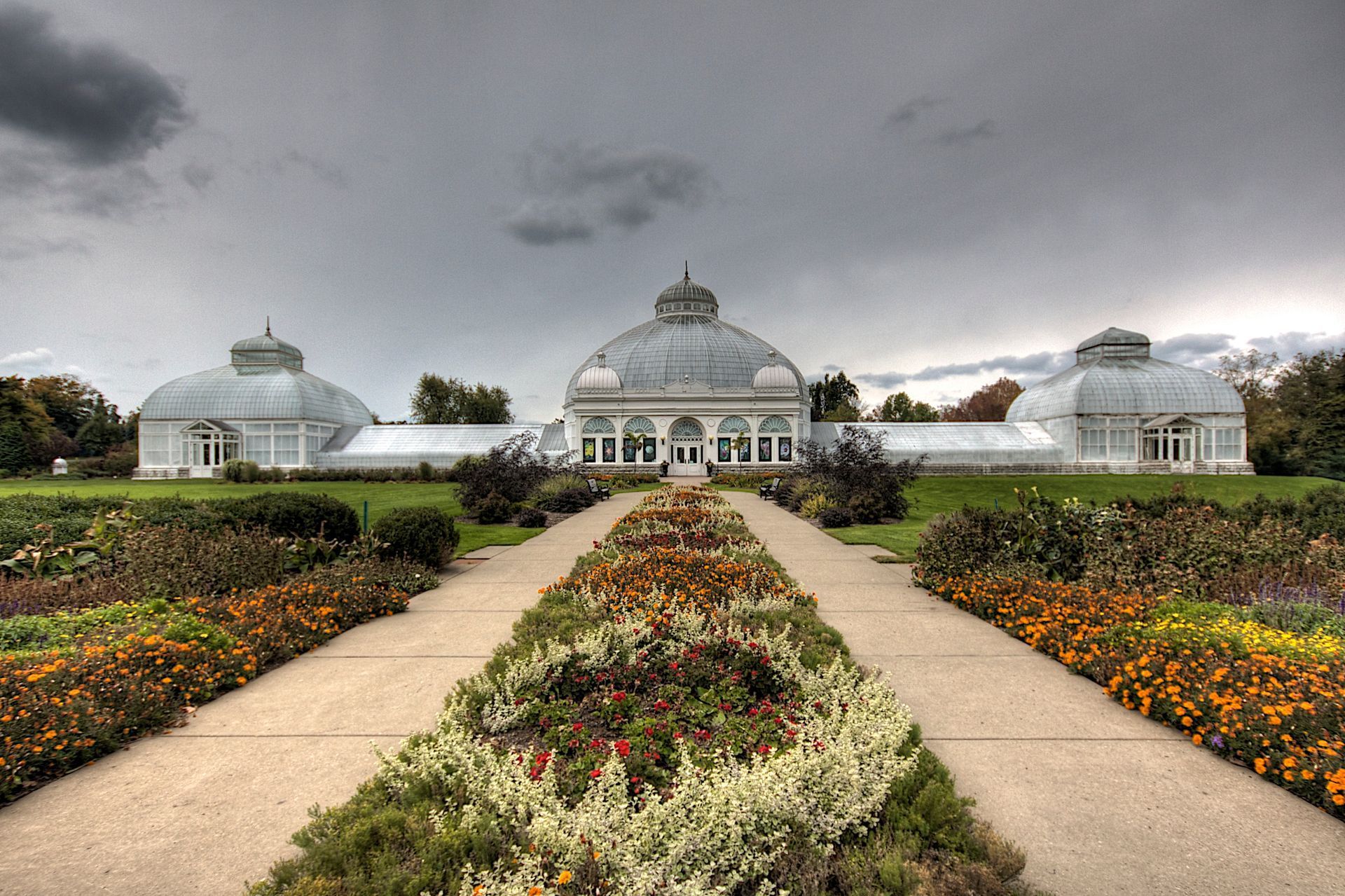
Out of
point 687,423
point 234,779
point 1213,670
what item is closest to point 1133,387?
point 687,423

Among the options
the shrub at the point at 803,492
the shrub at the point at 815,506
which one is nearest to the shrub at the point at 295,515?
the shrub at the point at 815,506

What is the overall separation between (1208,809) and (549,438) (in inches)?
2077

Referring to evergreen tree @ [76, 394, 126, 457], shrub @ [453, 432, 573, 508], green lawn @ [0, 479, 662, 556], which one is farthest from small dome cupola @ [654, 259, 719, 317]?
evergreen tree @ [76, 394, 126, 457]

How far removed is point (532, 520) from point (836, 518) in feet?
28.1

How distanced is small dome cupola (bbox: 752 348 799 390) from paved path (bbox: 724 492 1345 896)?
4528 centimetres

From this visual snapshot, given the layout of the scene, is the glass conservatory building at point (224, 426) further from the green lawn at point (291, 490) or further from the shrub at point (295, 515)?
the shrub at point (295, 515)

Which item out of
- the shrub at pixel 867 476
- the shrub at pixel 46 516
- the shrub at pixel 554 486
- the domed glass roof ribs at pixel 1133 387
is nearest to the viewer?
the shrub at pixel 46 516

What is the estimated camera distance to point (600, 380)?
51875mm

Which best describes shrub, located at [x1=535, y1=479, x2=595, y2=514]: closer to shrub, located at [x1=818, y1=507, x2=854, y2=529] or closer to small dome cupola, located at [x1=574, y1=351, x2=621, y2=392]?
shrub, located at [x1=818, y1=507, x2=854, y2=529]

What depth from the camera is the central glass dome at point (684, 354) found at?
56344 millimetres

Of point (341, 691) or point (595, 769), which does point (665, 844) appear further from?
point (341, 691)

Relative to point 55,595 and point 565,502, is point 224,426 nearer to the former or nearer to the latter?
point 565,502

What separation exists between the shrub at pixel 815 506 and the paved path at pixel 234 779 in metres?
13.7

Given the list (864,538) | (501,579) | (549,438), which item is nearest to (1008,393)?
(549,438)
